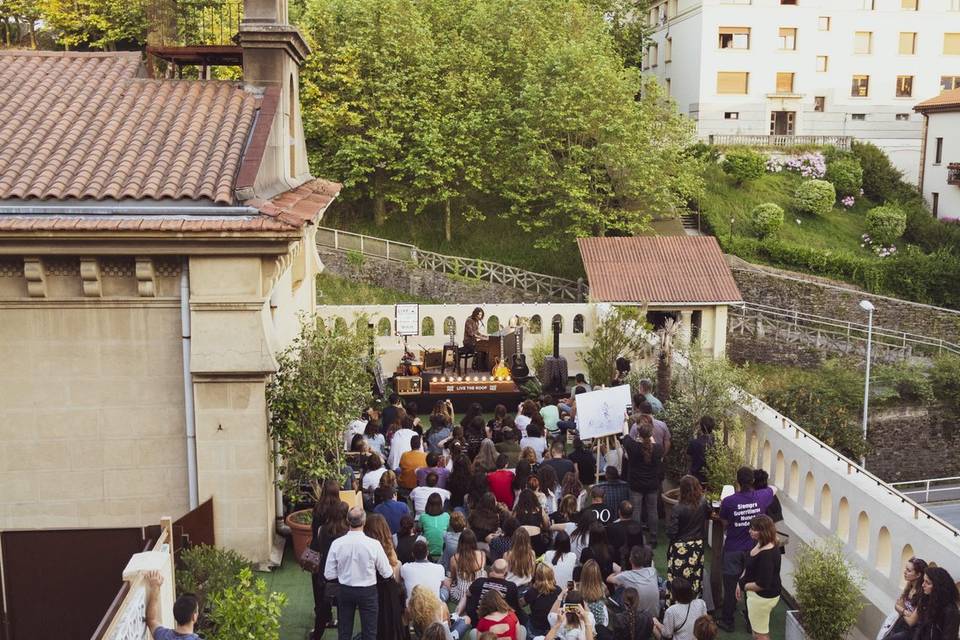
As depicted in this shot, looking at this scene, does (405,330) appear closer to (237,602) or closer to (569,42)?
(237,602)

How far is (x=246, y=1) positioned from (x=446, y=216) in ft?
112

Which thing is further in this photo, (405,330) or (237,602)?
(405,330)

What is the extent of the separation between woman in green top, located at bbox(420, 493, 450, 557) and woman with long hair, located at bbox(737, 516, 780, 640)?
10.9 feet

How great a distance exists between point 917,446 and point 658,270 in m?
13.8

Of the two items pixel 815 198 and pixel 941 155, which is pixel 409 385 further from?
pixel 941 155

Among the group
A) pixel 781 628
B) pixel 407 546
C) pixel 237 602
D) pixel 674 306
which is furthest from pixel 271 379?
pixel 674 306

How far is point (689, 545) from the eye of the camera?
10273mm

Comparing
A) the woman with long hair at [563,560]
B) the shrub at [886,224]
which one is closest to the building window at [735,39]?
the shrub at [886,224]

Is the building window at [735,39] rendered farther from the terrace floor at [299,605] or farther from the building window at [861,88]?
the terrace floor at [299,605]

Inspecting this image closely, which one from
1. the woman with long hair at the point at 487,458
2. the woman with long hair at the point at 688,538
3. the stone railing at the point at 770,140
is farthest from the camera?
the stone railing at the point at 770,140

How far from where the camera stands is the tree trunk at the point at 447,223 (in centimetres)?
4759

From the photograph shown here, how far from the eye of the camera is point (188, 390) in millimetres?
11680

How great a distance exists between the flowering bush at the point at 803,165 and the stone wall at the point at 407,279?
827 inches

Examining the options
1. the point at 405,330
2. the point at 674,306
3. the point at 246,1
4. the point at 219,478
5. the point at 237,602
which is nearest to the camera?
the point at 237,602
